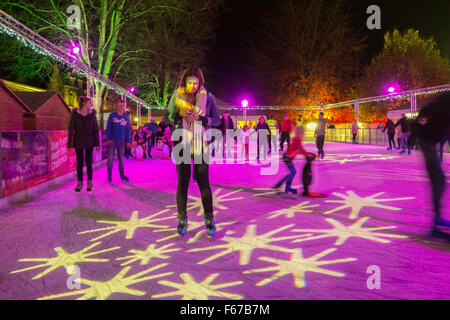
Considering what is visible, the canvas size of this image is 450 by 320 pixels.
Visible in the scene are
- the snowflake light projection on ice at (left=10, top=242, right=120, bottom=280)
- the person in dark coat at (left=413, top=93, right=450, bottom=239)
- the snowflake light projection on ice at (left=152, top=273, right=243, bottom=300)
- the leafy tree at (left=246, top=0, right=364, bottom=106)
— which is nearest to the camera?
the snowflake light projection on ice at (left=152, top=273, right=243, bottom=300)

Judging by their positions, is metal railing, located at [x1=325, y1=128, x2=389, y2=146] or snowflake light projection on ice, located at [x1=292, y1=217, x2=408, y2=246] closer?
snowflake light projection on ice, located at [x1=292, y1=217, x2=408, y2=246]

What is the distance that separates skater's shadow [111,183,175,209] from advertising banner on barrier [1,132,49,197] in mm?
1466

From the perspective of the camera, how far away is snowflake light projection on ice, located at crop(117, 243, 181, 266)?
3230mm

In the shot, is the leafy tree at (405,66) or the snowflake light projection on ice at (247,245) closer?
the snowflake light projection on ice at (247,245)

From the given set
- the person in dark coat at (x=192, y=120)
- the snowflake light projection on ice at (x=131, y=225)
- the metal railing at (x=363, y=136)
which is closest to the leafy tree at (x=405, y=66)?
the metal railing at (x=363, y=136)

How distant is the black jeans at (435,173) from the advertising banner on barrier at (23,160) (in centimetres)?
592

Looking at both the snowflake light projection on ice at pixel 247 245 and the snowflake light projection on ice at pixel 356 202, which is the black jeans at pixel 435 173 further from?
the snowflake light projection on ice at pixel 247 245

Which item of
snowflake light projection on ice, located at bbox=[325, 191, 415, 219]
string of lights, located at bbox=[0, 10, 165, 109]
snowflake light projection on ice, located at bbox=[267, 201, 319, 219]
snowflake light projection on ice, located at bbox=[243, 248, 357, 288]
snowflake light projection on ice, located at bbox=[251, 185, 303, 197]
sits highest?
string of lights, located at bbox=[0, 10, 165, 109]

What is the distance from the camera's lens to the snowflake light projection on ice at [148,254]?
323 centimetres

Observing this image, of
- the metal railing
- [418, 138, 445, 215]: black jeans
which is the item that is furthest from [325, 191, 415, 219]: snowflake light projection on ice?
the metal railing

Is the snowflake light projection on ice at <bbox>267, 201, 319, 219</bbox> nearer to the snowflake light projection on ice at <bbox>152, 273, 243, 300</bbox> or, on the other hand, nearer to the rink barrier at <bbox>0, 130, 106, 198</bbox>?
the snowflake light projection on ice at <bbox>152, 273, 243, 300</bbox>

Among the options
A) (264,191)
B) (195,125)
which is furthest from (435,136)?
(264,191)
